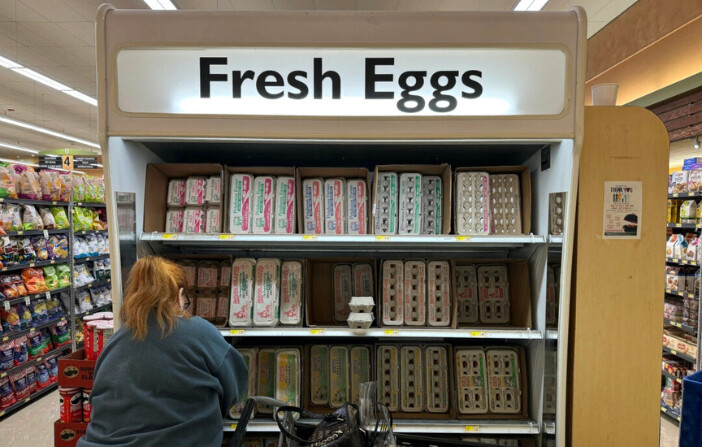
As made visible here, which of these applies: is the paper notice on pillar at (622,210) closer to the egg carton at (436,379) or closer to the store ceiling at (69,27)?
the egg carton at (436,379)

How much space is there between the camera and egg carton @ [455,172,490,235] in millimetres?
2084

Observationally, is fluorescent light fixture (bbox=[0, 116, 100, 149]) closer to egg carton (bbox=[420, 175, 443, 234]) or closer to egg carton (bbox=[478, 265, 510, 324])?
egg carton (bbox=[420, 175, 443, 234])

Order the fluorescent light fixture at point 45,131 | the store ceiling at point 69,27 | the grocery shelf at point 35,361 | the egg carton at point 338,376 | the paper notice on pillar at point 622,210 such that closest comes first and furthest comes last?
the paper notice on pillar at point 622,210, the egg carton at point 338,376, the grocery shelf at point 35,361, the store ceiling at point 69,27, the fluorescent light fixture at point 45,131

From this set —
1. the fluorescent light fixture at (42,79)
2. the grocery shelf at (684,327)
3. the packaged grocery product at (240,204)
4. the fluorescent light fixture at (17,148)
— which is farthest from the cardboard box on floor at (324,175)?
the fluorescent light fixture at (17,148)

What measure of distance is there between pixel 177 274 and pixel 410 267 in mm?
1193

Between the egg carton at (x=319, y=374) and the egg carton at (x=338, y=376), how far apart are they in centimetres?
3

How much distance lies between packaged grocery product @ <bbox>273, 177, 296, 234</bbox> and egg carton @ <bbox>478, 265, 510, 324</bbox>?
112cm

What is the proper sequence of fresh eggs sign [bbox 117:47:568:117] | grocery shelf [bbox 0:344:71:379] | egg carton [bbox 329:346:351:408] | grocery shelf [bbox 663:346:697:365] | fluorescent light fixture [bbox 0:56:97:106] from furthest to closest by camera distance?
fluorescent light fixture [bbox 0:56:97:106] → grocery shelf [bbox 0:344:71:379] → grocery shelf [bbox 663:346:697:365] → egg carton [bbox 329:346:351:408] → fresh eggs sign [bbox 117:47:568:117]

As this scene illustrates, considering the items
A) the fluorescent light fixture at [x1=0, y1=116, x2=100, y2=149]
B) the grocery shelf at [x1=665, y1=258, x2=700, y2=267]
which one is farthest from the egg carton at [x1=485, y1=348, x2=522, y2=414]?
the fluorescent light fixture at [x1=0, y1=116, x2=100, y2=149]

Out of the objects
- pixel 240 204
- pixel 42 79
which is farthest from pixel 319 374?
pixel 42 79

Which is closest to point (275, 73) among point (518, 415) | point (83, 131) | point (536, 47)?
point (536, 47)

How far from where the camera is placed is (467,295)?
2.32 meters

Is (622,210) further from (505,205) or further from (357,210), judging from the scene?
(357,210)

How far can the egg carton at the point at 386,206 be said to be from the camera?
2.12m
